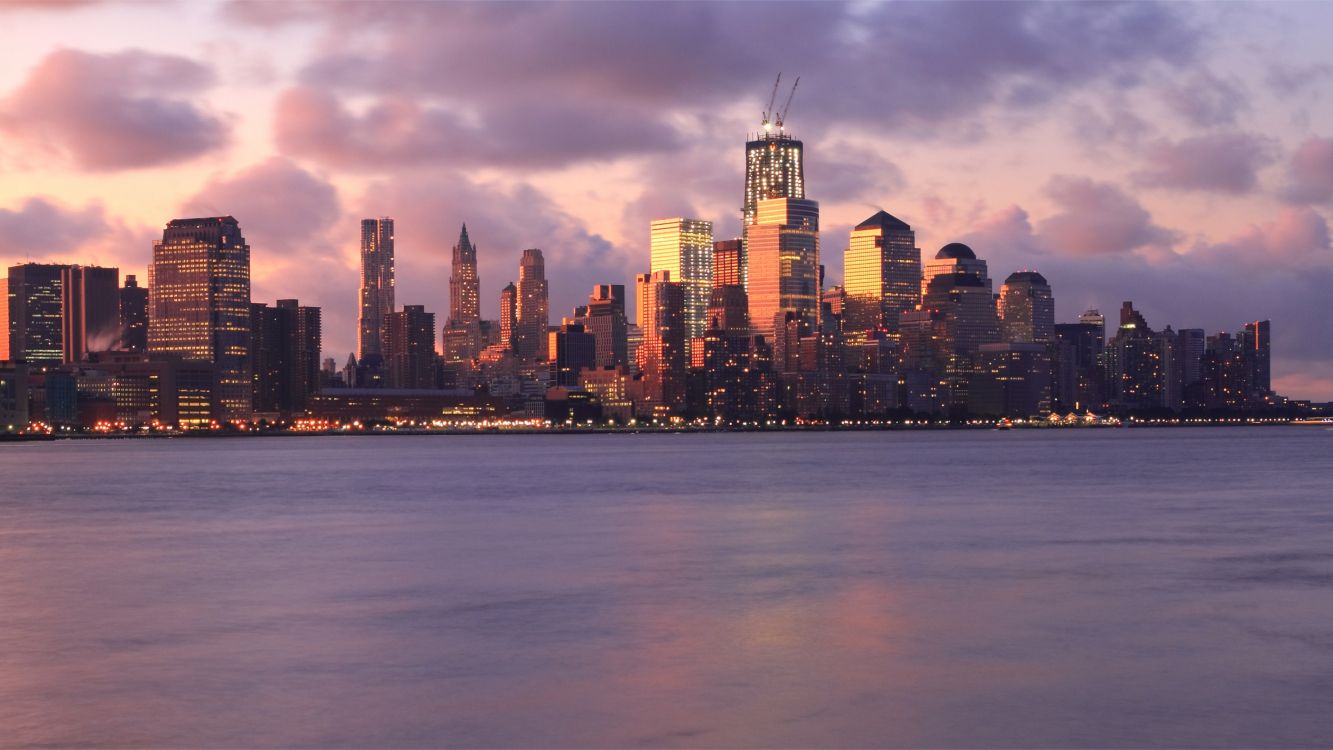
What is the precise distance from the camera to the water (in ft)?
65.6

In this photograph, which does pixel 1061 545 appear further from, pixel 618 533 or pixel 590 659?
pixel 590 659

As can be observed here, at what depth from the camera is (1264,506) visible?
6569 centimetres

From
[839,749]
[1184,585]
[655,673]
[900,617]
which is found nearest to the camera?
[839,749]

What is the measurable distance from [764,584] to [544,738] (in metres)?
17.0

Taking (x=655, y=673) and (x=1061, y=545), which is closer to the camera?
(x=655, y=673)

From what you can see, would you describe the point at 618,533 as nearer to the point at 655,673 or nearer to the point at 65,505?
the point at 655,673

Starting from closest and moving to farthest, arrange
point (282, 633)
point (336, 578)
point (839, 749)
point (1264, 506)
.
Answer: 1. point (839, 749)
2. point (282, 633)
3. point (336, 578)
4. point (1264, 506)

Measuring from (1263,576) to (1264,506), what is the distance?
31.1 meters

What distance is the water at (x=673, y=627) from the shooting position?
1998cm

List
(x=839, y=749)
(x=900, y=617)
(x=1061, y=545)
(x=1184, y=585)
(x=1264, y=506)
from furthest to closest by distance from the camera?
(x=1264, y=506), (x=1061, y=545), (x=1184, y=585), (x=900, y=617), (x=839, y=749)

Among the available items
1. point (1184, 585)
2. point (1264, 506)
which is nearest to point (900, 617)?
point (1184, 585)

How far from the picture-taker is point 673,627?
28.7m

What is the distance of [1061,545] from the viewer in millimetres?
45844

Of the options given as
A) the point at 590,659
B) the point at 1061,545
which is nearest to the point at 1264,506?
the point at 1061,545
